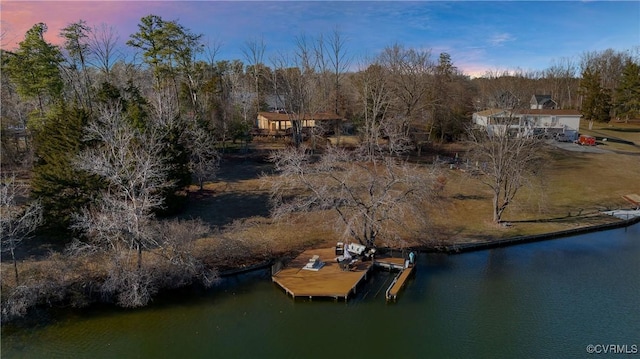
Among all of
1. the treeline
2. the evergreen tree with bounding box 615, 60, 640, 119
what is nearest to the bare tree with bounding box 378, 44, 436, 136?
the treeline

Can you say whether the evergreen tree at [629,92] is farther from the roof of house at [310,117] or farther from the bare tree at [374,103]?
the roof of house at [310,117]

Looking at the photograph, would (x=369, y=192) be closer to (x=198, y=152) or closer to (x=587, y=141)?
(x=198, y=152)

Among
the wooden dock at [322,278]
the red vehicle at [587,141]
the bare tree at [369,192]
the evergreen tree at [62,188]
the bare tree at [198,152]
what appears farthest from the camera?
the red vehicle at [587,141]

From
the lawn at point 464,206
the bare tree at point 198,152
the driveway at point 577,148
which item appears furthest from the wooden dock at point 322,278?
the driveway at point 577,148

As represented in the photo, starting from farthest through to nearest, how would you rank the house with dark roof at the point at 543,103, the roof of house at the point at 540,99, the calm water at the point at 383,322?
the roof of house at the point at 540,99
the house with dark roof at the point at 543,103
the calm water at the point at 383,322

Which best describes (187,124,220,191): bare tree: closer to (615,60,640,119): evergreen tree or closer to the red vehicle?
the red vehicle

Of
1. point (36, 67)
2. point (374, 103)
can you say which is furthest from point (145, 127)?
point (374, 103)

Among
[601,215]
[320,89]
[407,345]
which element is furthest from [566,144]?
[407,345]
